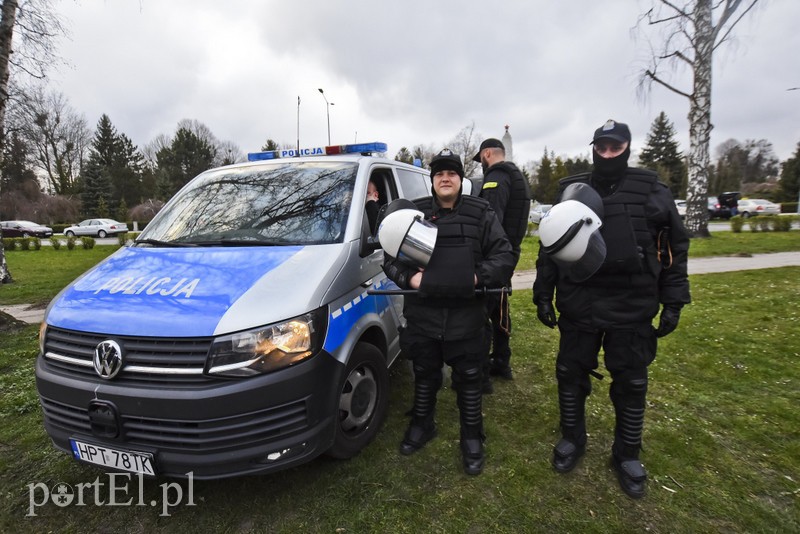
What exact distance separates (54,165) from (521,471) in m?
57.2

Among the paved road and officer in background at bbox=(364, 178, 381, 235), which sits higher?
officer in background at bbox=(364, 178, 381, 235)

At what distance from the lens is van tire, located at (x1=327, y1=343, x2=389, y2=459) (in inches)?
102

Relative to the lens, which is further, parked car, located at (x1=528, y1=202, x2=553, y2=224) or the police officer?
parked car, located at (x1=528, y1=202, x2=553, y2=224)

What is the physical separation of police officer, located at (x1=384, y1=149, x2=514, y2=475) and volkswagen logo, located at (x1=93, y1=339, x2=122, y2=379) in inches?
60.3

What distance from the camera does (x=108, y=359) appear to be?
2074 millimetres

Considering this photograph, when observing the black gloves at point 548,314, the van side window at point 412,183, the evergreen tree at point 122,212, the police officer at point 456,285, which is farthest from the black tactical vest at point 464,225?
the evergreen tree at point 122,212

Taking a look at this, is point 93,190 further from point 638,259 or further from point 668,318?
point 668,318

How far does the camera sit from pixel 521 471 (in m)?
2.68


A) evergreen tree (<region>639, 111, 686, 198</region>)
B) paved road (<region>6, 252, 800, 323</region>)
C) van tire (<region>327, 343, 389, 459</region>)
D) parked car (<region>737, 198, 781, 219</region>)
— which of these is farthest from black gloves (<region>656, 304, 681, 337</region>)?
evergreen tree (<region>639, 111, 686, 198</region>)

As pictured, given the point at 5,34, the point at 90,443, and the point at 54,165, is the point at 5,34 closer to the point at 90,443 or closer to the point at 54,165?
the point at 90,443

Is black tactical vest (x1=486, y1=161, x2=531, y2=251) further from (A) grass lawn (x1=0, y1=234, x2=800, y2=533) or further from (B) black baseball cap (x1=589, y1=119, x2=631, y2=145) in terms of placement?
(A) grass lawn (x1=0, y1=234, x2=800, y2=533)

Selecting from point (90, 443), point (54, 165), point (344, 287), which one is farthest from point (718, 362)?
point (54, 165)

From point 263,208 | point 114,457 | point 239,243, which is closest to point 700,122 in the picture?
point 263,208

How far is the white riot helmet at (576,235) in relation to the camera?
7.20 ft
